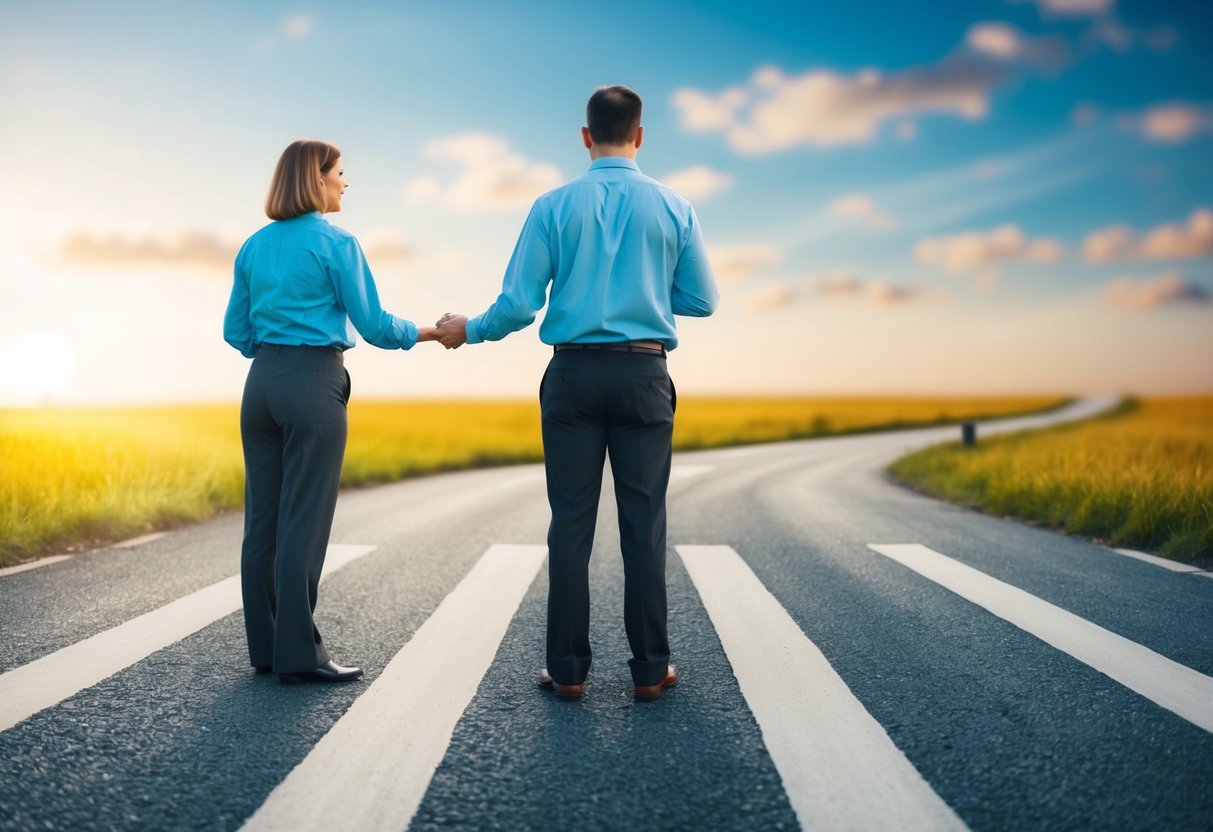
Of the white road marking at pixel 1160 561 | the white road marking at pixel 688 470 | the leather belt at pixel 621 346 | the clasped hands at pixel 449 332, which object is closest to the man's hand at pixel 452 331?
the clasped hands at pixel 449 332

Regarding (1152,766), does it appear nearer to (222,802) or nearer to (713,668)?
(713,668)

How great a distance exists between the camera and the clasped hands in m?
3.62

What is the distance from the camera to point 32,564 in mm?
5695

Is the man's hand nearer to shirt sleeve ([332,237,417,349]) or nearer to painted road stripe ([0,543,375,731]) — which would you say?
shirt sleeve ([332,237,417,349])

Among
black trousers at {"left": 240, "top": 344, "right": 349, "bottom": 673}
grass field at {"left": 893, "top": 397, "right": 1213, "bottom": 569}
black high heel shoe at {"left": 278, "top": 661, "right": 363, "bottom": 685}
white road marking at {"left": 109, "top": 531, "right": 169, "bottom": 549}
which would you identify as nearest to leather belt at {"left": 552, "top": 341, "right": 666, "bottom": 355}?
black trousers at {"left": 240, "top": 344, "right": 349, "bottom": 673}

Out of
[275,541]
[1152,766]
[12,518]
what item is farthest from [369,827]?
[12,518]

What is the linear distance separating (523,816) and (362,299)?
6.49ft

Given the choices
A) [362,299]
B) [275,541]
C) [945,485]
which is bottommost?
[945,485]

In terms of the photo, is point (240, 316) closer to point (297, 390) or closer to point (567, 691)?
point (297, 390)

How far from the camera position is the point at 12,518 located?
20.5ft

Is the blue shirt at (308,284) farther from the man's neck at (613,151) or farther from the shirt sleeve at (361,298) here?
the man's neck at (613,151)

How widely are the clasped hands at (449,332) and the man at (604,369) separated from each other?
1.51 ft

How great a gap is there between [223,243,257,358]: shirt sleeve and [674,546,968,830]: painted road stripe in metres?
2.37

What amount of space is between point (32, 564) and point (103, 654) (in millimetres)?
2694
